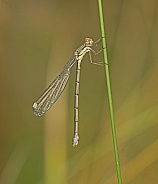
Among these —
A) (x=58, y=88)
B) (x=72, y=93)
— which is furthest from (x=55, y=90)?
(x=72, y=93)

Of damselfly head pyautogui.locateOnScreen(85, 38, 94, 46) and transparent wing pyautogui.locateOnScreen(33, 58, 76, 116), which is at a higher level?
damselfly head pyautogui.locateOnScreen(85, 38, 94, 46)

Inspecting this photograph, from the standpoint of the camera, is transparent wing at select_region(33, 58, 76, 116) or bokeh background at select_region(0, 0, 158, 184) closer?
transparent wing at select_region(33, 58, 76, 116)

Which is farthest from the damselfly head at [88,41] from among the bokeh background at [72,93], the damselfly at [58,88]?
the bokeh background at [72,93]

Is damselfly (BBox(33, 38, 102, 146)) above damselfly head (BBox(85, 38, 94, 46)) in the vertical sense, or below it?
below

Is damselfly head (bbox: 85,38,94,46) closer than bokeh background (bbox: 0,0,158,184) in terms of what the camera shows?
Yes

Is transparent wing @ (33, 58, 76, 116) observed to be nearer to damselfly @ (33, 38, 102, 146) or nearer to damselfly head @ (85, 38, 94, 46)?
damselfly @ (33, 38, 102, 146)

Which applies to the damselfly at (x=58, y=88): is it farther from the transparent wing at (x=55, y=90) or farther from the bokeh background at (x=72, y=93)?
the bokeh background at (x=72, y=93)

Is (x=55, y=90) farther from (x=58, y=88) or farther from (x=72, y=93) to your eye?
(x=72, y=93)

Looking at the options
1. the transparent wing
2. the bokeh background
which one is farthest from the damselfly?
the bokeh background
